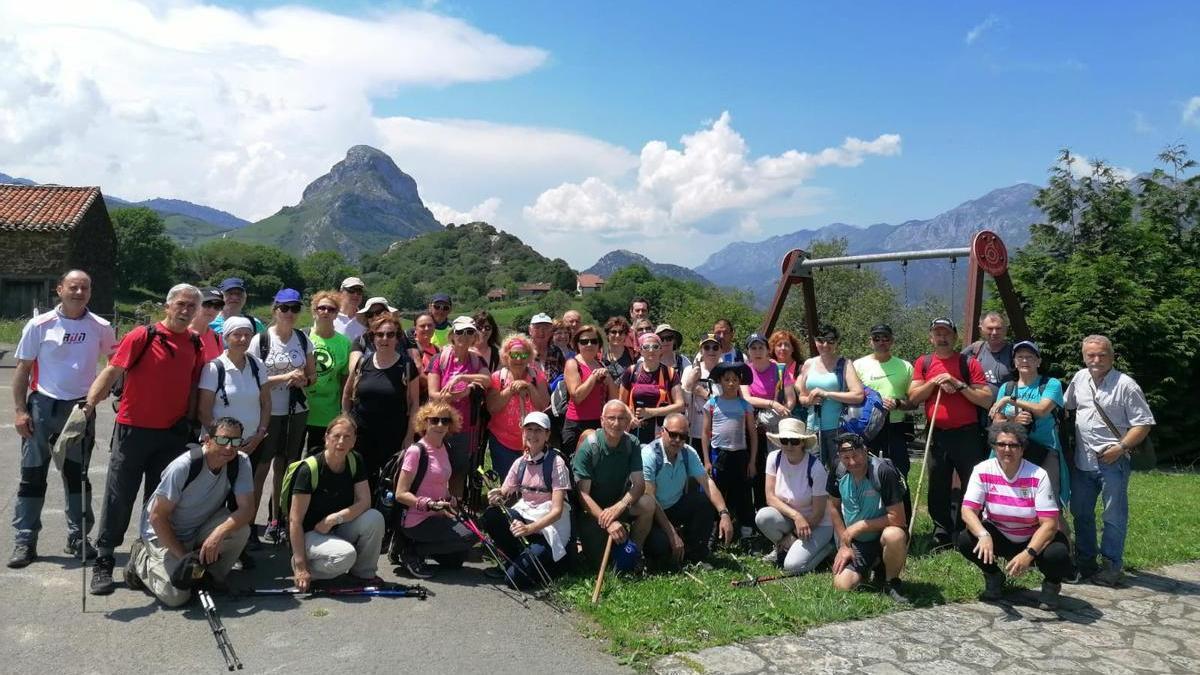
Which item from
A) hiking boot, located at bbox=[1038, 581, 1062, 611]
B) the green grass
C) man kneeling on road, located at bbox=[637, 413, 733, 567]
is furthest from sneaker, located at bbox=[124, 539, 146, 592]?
hiking boot, located at bbox=[1038, 581, 1062, 611]

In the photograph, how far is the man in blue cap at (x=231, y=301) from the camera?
21.1 ft

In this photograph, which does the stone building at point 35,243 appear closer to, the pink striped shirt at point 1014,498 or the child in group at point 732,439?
the child in group at point 732,439

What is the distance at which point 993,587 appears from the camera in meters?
5.72

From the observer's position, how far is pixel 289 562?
19.7ft

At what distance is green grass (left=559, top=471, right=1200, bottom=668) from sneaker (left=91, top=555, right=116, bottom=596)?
287 centimetres

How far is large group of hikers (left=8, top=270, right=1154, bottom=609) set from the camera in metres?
5.39

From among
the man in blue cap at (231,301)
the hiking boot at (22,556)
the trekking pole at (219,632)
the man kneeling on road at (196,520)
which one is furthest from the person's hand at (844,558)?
the hiking boot at (22,556)

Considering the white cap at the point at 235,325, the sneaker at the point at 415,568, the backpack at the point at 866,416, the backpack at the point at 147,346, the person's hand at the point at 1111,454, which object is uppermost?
the white cap at the point at 235,325

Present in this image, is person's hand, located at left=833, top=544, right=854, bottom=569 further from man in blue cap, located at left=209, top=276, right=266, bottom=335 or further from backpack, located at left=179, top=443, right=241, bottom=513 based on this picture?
man in blue cap, located at left=209, top=276, right=266, bottom=335

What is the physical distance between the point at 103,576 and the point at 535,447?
9.41 ft

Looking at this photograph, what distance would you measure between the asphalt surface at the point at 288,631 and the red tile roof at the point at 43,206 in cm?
Answer: 2856

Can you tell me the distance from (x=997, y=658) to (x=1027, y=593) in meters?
1.28

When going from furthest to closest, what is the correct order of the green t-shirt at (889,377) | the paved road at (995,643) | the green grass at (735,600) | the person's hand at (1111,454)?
1. the green t-shirt at (889,377)
2. the person's hand at (1111,454)
3. the green grass at (735,600)
4. the paved road at (995,643)

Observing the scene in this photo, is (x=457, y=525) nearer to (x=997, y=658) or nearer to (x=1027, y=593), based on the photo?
(x=997, y=658)
